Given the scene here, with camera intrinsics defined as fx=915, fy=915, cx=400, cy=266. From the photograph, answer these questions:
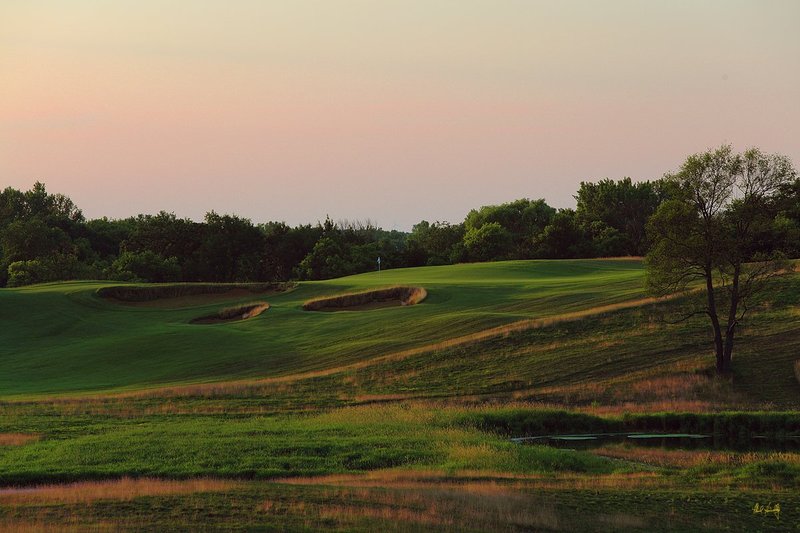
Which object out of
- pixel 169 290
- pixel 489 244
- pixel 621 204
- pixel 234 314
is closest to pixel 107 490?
pixel 234 314

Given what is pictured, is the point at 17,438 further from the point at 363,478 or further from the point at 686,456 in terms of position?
the point at 686,456

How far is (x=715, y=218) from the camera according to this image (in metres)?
46.6

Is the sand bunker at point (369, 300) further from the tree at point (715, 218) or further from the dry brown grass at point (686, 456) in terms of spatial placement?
the dry brown grass at point (686, 456)

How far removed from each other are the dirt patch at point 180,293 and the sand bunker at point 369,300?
7788 mm

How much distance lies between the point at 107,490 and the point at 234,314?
160 feet

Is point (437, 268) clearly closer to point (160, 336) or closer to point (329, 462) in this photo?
point (160, 336)

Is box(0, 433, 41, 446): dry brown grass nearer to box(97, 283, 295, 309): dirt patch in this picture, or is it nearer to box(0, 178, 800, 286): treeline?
box(97, 283, 295, 309): dirt patch

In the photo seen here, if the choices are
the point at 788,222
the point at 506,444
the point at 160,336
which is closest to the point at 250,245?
the point at 160,336

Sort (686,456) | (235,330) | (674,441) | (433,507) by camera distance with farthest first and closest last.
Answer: (235,330)
(674,441)
(686,456)
(433,507)

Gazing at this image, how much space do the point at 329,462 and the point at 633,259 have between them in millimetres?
75521

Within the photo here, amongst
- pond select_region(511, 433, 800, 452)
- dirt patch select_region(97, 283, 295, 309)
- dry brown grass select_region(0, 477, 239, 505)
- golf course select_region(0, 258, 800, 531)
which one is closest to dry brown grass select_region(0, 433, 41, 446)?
golf course select_region(0, 258, 800, 531)

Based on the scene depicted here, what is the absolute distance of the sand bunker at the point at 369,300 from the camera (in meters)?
68.1

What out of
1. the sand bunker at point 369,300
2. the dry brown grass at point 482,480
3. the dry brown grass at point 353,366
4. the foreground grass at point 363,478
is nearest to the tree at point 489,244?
the sand bunker at point 369,300

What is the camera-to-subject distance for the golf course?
18078 millimetres
